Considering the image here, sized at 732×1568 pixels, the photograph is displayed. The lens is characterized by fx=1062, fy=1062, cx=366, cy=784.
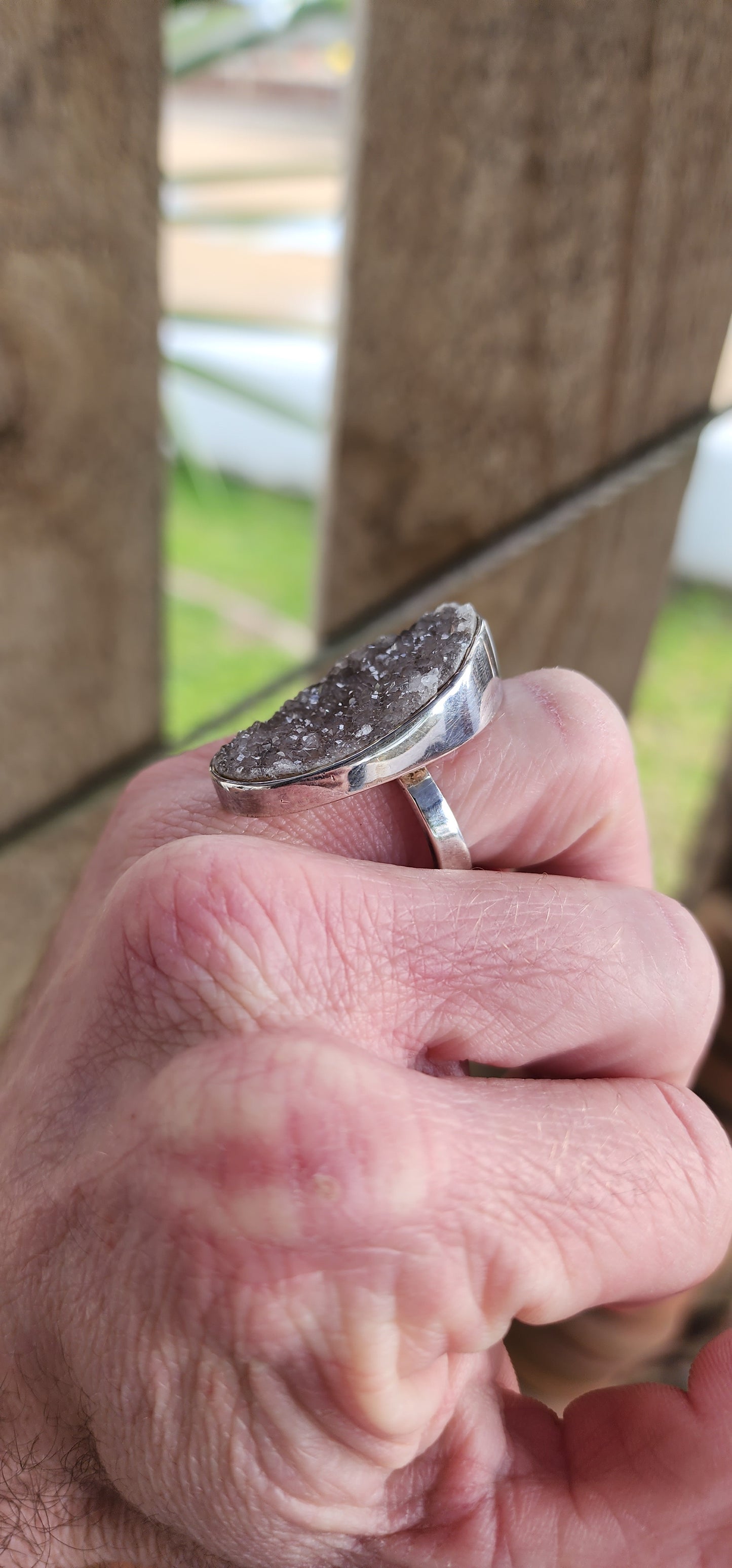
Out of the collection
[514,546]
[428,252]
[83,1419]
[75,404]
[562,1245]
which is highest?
[428,252]

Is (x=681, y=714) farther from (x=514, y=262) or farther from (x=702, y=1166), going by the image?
(x=702, y=1166)

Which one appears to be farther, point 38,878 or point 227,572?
point 227,572

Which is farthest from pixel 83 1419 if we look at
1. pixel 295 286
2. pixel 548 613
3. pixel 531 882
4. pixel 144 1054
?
pixel 295 286

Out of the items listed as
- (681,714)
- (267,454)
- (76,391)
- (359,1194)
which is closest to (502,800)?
(359,1194)

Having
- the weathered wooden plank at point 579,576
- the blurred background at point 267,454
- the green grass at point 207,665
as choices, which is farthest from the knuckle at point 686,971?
the green grass at point 207,665

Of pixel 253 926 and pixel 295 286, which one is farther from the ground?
pixel 253 926

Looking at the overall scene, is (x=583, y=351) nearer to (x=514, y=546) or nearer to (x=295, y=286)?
(x=514, y=546)

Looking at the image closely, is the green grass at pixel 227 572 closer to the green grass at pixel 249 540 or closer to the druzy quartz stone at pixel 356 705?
the green grass at pixel 249 540
